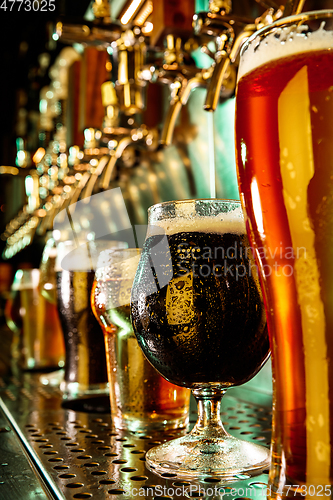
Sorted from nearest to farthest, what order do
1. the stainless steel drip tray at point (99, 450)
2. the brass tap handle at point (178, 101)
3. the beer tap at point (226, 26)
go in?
1. the stainless steel drip tray at point (99, 450)
2. the beer tap at point (226, 26)
3. the brass tap handle at point (178, 101)

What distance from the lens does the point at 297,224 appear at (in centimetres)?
40

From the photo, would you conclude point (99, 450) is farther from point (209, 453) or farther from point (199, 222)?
point (199, 222)

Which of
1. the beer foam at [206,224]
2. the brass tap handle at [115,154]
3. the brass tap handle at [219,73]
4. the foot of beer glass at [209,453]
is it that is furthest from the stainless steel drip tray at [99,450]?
the brass tap handle at [115,154]

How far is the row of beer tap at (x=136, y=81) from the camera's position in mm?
967

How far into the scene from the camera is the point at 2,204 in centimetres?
567

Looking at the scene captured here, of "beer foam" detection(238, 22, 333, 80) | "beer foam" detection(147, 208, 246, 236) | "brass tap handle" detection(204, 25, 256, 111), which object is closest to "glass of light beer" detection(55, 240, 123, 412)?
"brass tap handle" detection(204, 25, 256, 111)

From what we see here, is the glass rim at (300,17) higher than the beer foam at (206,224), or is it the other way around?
the glass rim at (300,17)

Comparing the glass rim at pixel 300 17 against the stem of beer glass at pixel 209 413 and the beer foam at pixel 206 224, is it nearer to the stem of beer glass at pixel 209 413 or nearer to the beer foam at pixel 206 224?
the beer foam at pixel 206 224

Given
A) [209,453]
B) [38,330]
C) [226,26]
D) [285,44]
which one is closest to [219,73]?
[226,26]

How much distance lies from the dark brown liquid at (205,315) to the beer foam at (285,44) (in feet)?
0.69

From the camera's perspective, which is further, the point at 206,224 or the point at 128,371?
the point at 128,371

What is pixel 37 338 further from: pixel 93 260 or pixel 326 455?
pixel 326 455

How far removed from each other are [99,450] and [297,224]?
0.43 meters

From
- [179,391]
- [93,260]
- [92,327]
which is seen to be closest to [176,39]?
[93,260]
